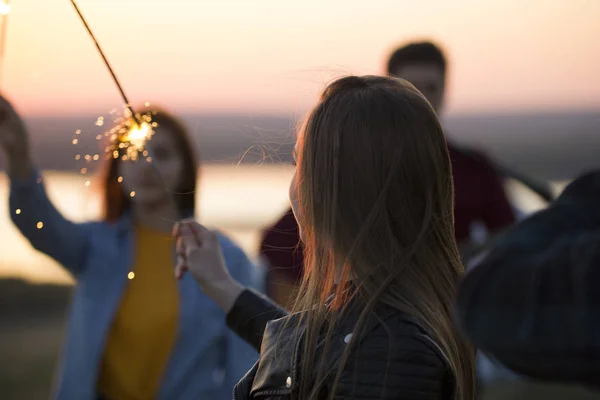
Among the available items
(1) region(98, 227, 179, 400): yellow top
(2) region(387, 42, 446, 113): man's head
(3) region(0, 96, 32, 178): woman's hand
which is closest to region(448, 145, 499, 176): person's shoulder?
(2) region(387, 42, 446, 113): man's head

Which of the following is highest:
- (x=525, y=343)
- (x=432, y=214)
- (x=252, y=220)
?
(x=525, y=343)

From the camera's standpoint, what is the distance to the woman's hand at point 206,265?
7.46 feet

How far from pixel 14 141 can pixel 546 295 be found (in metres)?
2.12

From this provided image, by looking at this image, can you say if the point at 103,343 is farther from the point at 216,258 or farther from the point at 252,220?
the point at 252,220

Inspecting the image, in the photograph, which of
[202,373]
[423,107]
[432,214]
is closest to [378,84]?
[423,107]

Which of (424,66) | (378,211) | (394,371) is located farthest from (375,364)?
(424,66)

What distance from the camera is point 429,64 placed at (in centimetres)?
427

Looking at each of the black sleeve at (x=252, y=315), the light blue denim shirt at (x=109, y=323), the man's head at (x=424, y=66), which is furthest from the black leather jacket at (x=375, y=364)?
the man's head at (x=424, y=66)

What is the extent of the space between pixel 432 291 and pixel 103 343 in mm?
1859

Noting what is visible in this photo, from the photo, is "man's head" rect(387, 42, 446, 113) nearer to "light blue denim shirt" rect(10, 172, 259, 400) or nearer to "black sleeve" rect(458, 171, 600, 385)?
"light blue denim shirt" rect(10, 172, 259, 400)

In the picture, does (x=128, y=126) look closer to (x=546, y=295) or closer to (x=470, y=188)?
(x=546, y=295)

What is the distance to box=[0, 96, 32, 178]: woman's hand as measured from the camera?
275 centimetres

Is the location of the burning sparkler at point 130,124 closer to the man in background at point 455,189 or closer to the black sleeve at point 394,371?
the black sleeve at point 394,371

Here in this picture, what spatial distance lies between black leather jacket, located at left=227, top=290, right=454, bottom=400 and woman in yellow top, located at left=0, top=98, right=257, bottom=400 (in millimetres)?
1556
